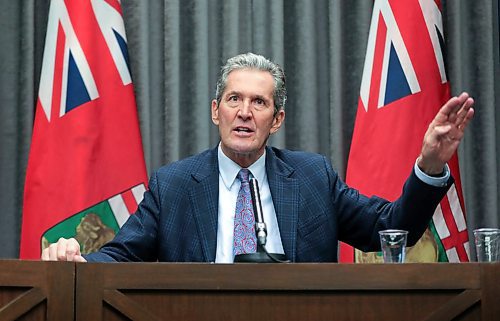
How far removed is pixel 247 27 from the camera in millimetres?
4230

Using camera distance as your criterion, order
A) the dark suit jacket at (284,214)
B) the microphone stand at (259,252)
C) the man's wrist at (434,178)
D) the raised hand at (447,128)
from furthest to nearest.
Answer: the dark suit jacket at (284,214) < the man's wrist at (434,178) < the raised hand at (447,128) < the microphone stand at (259,252)

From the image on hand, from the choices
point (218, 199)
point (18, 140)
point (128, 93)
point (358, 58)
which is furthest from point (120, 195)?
point (358, 58)

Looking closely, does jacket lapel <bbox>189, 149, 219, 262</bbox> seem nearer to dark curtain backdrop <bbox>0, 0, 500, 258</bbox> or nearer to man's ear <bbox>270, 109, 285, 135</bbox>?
man's ear <bbox>270, 109, 285, 135</bbox>

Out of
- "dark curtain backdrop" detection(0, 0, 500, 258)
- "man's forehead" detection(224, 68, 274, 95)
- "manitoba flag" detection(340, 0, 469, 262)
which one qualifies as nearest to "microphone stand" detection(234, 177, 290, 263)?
"man's forehead" detection(224, 68, 274, 95)

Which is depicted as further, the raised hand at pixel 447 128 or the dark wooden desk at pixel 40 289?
the raised hand at pixel 447 128

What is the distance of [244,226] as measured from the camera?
9.10 ft

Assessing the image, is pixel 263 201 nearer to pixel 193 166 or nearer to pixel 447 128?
pixel 193 166

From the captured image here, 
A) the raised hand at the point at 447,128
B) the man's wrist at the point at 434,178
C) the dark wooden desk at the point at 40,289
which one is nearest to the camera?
the dark wooden desk at the point at 40,289

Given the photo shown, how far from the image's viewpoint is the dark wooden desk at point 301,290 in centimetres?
201

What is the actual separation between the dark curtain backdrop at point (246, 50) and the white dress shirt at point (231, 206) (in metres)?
1.19

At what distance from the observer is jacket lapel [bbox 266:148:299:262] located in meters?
2.78

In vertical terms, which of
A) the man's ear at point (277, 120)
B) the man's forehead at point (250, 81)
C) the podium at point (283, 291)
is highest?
the man's forehead at point (250, 81)

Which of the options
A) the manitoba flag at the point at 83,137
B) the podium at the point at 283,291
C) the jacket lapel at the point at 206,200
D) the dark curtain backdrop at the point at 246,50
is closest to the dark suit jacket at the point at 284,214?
the jacket lapel at the point at 206,200

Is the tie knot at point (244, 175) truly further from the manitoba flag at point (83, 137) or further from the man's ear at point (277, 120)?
the manitoba flag at point (83, 137)
